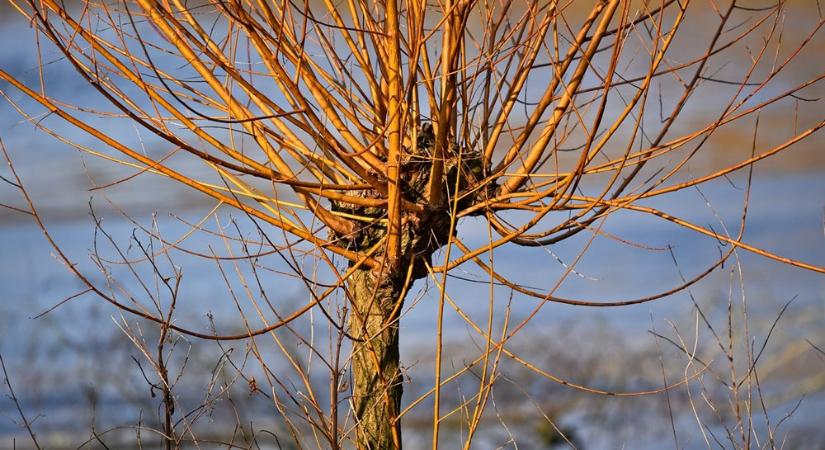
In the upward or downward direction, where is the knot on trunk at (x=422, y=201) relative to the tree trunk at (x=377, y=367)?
upward

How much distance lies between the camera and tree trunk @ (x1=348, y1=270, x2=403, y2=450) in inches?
104

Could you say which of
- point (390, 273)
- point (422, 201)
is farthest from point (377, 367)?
point (422, 201)

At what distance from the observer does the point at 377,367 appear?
260 cm

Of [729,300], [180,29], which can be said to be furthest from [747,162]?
[180,29]

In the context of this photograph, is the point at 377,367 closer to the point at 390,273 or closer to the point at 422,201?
the point at 390,273

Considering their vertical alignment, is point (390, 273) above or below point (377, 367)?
above

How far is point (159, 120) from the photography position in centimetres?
244

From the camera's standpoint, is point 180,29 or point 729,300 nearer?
point 180,29

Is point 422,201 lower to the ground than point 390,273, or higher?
higher

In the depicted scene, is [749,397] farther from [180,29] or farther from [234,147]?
[180,29]

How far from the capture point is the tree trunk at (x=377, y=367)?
2648 mm

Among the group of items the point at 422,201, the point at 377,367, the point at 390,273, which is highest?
the point at 422,201

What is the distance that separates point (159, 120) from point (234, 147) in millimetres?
275

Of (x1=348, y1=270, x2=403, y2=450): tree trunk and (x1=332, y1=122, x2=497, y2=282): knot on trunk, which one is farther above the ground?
(x1=332, y1=122, x2=497, y2=282): knot on trunk
